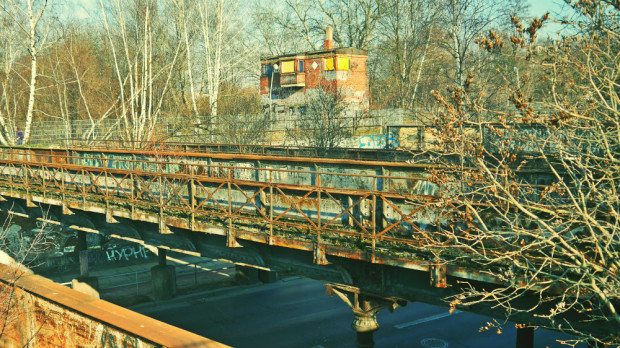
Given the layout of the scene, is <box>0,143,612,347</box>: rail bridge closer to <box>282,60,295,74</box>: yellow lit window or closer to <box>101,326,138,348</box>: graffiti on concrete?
<box>101,326,138,348</box>: graffiti on concrete

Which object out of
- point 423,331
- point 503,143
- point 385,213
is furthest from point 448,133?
point 423,331

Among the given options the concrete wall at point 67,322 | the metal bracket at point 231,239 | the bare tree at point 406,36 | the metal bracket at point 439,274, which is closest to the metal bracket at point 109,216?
the concrete wall at point 67,322

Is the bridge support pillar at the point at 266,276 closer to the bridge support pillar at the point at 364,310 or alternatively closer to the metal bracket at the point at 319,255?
the bridge support pillar at the point at 364,310

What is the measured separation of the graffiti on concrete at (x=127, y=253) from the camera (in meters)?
27.8

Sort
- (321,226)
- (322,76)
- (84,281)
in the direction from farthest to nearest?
(322,76) → (84,281) → (321,226)

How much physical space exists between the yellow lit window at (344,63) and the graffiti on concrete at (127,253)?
20186 mm


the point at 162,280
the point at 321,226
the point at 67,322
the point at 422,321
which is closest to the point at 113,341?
the point at 67,322

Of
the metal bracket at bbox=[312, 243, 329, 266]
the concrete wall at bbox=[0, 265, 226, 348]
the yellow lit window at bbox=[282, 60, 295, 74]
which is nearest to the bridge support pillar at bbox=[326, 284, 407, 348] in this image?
the metal bracket at bbox=[312, 243, 329, 266]

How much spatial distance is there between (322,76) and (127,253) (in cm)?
2062

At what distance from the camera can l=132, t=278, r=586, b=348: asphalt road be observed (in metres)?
19.1

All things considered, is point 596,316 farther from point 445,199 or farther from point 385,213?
point 385,213

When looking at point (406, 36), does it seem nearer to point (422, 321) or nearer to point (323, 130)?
point (323, 130)

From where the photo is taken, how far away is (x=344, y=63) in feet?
135

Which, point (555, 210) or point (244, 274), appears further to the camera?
point (244, 274)
